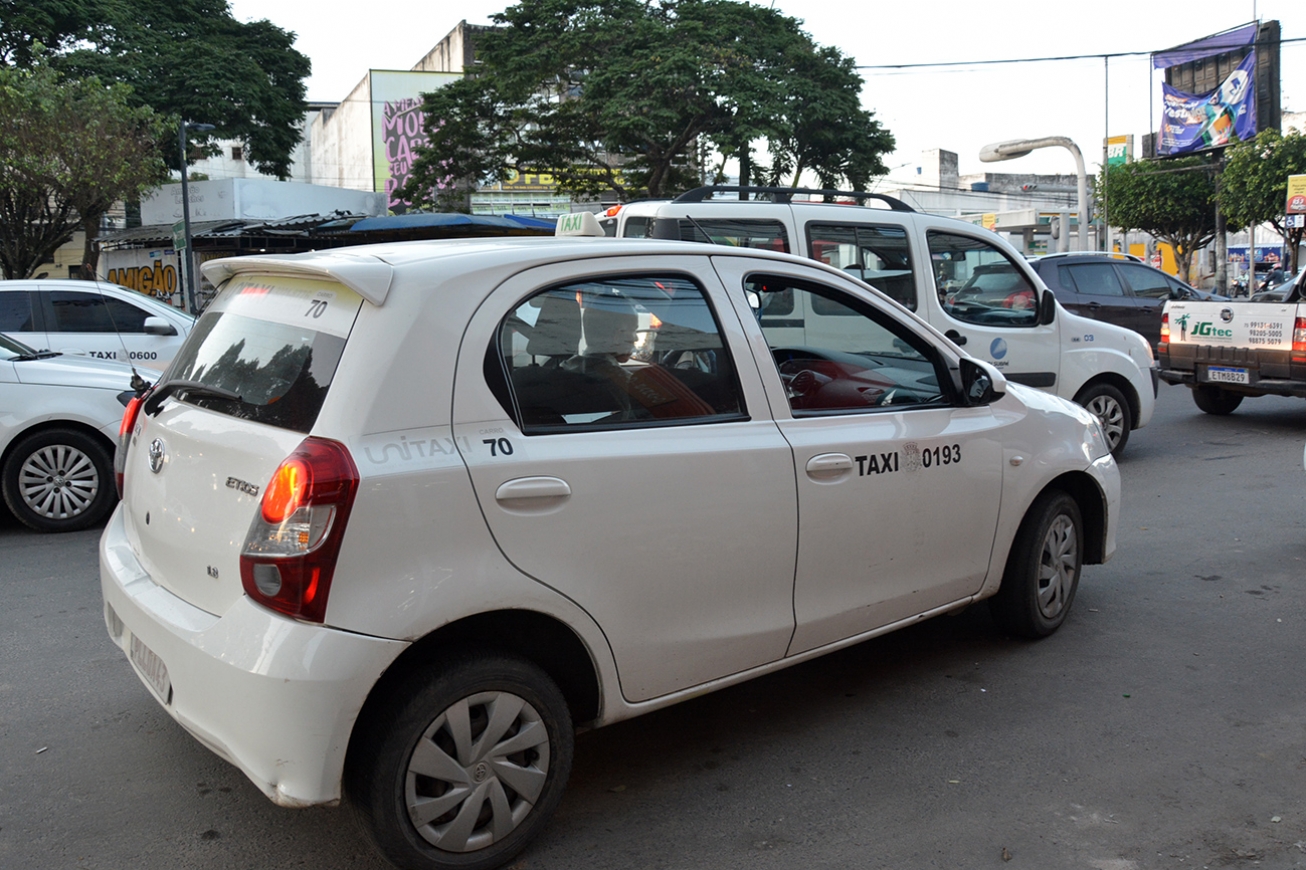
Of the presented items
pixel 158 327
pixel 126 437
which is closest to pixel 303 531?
pixel 126 437

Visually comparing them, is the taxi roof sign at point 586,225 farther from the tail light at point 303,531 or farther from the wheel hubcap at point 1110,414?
the wheel hubcap at point 1110,414

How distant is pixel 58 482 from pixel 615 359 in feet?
16.8

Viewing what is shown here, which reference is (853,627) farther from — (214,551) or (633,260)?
(214,551)

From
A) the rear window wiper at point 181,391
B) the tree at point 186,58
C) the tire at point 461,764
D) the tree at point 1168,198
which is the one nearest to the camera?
the tire at point 461,764

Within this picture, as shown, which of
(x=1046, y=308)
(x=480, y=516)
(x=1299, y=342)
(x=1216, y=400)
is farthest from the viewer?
(x=1216, y=400)

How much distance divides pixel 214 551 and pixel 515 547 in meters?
0.77

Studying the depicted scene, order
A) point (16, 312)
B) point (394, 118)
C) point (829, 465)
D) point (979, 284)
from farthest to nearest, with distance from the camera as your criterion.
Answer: point (394, 118) → point (16, 312) → point (979, 284) → point (829, 465)

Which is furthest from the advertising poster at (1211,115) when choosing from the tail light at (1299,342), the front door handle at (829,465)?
the front door handle at (829,465)

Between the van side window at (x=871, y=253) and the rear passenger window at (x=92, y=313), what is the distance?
6.06 m

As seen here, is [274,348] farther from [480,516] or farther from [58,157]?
[58,157]

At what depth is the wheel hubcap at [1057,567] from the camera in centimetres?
457

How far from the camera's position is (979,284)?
26.7 ft

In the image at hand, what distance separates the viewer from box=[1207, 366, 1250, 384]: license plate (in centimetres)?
1035

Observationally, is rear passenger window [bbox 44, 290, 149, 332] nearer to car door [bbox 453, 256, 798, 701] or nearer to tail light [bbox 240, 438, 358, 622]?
car door [bbox 453, 256, 798, 701]
